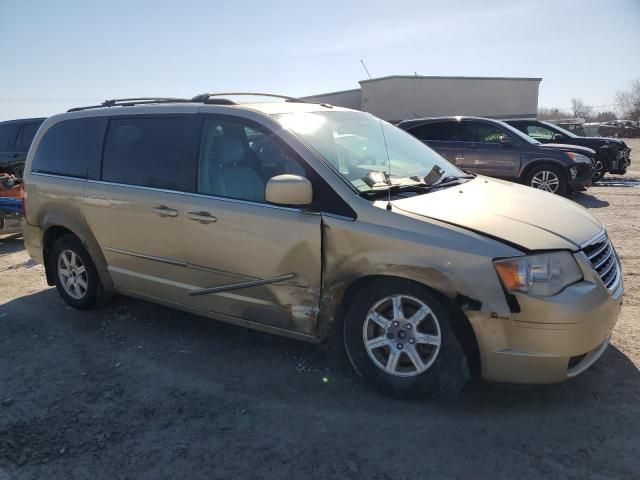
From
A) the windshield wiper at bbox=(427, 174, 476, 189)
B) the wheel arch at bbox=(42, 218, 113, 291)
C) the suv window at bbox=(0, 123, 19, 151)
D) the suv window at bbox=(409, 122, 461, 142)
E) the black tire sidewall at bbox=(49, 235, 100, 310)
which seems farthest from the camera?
the suv window at bbox=(0, 123, 19, 151)

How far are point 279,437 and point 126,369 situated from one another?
152 centimetres

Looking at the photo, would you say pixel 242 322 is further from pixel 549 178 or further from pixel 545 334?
pixel 549 178

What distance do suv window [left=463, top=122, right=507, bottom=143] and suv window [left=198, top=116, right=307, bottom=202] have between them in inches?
325

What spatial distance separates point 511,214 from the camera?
129 inches

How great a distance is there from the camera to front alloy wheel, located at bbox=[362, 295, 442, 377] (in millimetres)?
3123

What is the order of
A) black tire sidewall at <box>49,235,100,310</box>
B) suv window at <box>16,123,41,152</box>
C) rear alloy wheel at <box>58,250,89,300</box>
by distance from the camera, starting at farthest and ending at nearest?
suv window at <box>16,123,41,152</box>
rear alloy wheel at <box>58,250,89,300</box>
black tire sidewall at <box>49,235,100,310</box>

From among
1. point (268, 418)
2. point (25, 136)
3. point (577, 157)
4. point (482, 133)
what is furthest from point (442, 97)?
point (268, 418)

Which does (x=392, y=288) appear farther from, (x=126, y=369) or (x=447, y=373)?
(x=126, y=369)

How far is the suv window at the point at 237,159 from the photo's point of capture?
3.69 meters

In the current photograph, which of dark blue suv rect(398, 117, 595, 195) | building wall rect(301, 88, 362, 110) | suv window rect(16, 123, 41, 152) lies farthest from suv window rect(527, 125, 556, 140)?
building wall rect(301, 88, 362, 110)

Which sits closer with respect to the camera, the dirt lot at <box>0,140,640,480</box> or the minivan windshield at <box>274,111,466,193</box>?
the dirt lot at <box>0,140,640,480</box>

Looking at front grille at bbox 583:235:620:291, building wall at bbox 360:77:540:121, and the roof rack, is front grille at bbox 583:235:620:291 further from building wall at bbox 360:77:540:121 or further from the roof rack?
building wall at bbox 360:77:540:121

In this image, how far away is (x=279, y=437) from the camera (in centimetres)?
296

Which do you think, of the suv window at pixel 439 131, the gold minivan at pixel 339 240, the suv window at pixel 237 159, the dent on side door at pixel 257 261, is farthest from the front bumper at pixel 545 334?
the suv window at pixel 439 131
